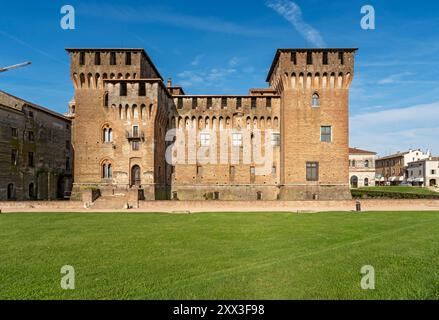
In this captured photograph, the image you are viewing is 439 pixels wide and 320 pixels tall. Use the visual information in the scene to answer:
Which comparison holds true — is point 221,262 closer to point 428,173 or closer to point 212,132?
point 212,132

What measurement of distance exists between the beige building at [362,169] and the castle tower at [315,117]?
38697mm

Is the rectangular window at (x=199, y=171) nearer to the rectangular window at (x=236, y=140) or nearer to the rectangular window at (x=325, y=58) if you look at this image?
the rectangular window at (x=236, y=140)

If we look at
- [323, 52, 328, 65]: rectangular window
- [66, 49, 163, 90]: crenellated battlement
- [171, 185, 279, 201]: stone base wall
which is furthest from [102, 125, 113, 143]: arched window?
[323, 52, 328, 65]: rectangular window

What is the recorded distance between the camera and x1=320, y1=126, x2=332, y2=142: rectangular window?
32344 mm

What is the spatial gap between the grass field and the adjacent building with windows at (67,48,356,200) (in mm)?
16780

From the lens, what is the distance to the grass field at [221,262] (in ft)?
20.2

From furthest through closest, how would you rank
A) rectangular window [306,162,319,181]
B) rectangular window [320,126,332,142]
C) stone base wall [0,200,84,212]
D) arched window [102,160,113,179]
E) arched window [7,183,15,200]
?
arched window [7,183,15,200], rectangular window [320,126,332,142], rectangular window [306,162,319,181], arched window [102,160,113,179], stone base wall [0,200,84,212]

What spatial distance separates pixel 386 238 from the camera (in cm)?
1155

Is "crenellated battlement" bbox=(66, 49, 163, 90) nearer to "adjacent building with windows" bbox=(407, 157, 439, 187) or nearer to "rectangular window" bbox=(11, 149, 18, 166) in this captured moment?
"rectangular window" bbox=(11, 149, 18, 166)

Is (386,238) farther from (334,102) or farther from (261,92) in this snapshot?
(261,92)

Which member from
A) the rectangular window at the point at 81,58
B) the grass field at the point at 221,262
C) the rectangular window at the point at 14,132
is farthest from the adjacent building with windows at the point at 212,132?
the grass field at the point at 221,262

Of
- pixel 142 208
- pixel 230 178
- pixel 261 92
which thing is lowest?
pixel 142 208
